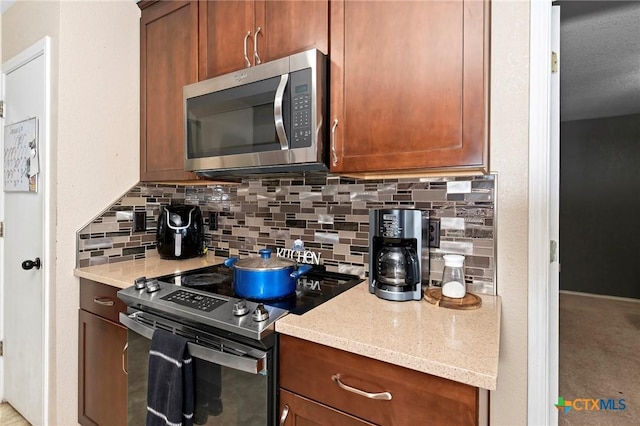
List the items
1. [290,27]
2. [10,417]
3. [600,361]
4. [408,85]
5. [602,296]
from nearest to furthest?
1. [408,85]
2. [290,27]
3. [10,417]
4. [600,361]
5. [602,296]

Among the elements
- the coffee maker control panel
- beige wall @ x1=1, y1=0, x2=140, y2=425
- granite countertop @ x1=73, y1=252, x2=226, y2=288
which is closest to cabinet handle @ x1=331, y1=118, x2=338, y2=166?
the coffee maker control panel

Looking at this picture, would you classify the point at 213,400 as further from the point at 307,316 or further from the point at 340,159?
the point at 340,159

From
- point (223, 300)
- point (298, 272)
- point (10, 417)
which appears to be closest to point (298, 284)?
point (298, 272)

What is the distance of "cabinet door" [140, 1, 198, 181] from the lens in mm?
1673

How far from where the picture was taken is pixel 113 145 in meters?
1.84

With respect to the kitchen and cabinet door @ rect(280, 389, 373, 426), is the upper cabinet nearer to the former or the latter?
the kitchen

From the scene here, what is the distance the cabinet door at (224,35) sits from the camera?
1.44 m

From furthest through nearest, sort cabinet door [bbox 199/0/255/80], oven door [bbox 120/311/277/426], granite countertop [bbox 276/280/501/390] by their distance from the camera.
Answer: cabinet door [bbox 199/0/255/80], oven door [bbox 120/311/277/426], granite countertop [bbox 276/280/501/390]

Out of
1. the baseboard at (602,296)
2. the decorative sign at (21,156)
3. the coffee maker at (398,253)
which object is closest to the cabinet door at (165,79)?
the decorative sign at (21,156)

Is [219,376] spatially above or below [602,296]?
above

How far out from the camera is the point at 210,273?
1679 millimetres

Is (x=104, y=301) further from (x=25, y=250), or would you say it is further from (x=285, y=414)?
(x=285, y=414)

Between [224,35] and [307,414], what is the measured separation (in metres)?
1.53

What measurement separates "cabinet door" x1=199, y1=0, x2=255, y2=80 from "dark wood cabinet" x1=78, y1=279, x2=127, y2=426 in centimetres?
113
